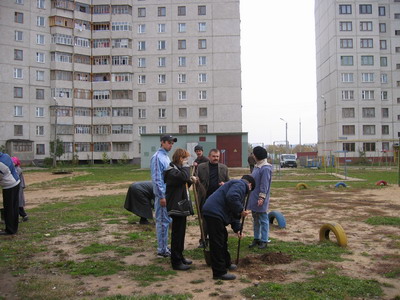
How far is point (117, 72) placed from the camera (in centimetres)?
5869

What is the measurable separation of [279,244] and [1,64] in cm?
5587

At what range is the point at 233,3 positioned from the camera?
5678 cm

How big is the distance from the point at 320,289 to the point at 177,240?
2.18m

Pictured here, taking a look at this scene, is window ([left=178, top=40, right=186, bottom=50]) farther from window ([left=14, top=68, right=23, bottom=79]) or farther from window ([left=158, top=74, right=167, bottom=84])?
window ([left=14, top=68, right=23, bottom=79])

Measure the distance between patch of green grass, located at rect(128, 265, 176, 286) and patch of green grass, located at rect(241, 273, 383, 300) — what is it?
4.24ft

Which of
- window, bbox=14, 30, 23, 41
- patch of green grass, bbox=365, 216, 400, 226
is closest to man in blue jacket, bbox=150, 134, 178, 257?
patch of green grass, bbox=365, 216, 400, 226

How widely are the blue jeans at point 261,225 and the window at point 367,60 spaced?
5825 centimetres

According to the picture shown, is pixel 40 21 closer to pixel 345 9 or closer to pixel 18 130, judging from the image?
pixel 18 130

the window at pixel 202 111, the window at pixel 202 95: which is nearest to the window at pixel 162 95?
the window at pixel 202 95

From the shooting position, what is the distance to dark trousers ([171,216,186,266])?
19.3ft

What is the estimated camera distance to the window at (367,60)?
5872cm

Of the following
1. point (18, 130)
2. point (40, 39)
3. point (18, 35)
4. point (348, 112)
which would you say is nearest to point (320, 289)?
point (18, 130)

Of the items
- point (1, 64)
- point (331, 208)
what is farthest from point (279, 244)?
point (1, 64)

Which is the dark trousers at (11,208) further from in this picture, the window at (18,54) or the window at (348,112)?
the window at (348,112)
